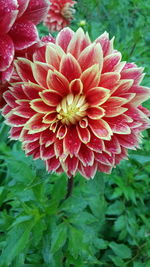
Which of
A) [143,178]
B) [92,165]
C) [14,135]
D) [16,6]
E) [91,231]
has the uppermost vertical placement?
[16,6]

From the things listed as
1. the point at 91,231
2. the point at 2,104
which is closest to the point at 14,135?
the point at 2,104

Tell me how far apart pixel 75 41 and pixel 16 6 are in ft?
0.71

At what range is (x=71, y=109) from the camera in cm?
106

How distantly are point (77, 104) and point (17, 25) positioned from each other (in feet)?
0.94

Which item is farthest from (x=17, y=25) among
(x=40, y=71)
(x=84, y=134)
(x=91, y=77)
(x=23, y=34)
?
(x=84, y=134)

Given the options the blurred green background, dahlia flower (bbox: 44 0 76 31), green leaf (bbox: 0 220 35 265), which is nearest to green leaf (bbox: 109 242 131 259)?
the blurred green background

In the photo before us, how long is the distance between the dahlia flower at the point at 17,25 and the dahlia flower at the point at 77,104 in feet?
0.27

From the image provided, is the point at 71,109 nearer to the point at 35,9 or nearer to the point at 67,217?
the point at 35,9

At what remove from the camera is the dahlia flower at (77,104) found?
101cm

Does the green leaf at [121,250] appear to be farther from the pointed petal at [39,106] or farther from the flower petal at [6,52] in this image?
the flower petal at [6,52]

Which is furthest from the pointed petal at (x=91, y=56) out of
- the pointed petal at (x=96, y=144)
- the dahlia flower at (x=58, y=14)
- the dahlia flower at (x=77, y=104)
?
the dahlia flower at (x=58, y=14)

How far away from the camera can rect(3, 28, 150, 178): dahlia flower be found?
1007mm

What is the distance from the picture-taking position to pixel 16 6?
0.86 meters

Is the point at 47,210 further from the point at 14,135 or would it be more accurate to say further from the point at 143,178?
the point at 143,178
